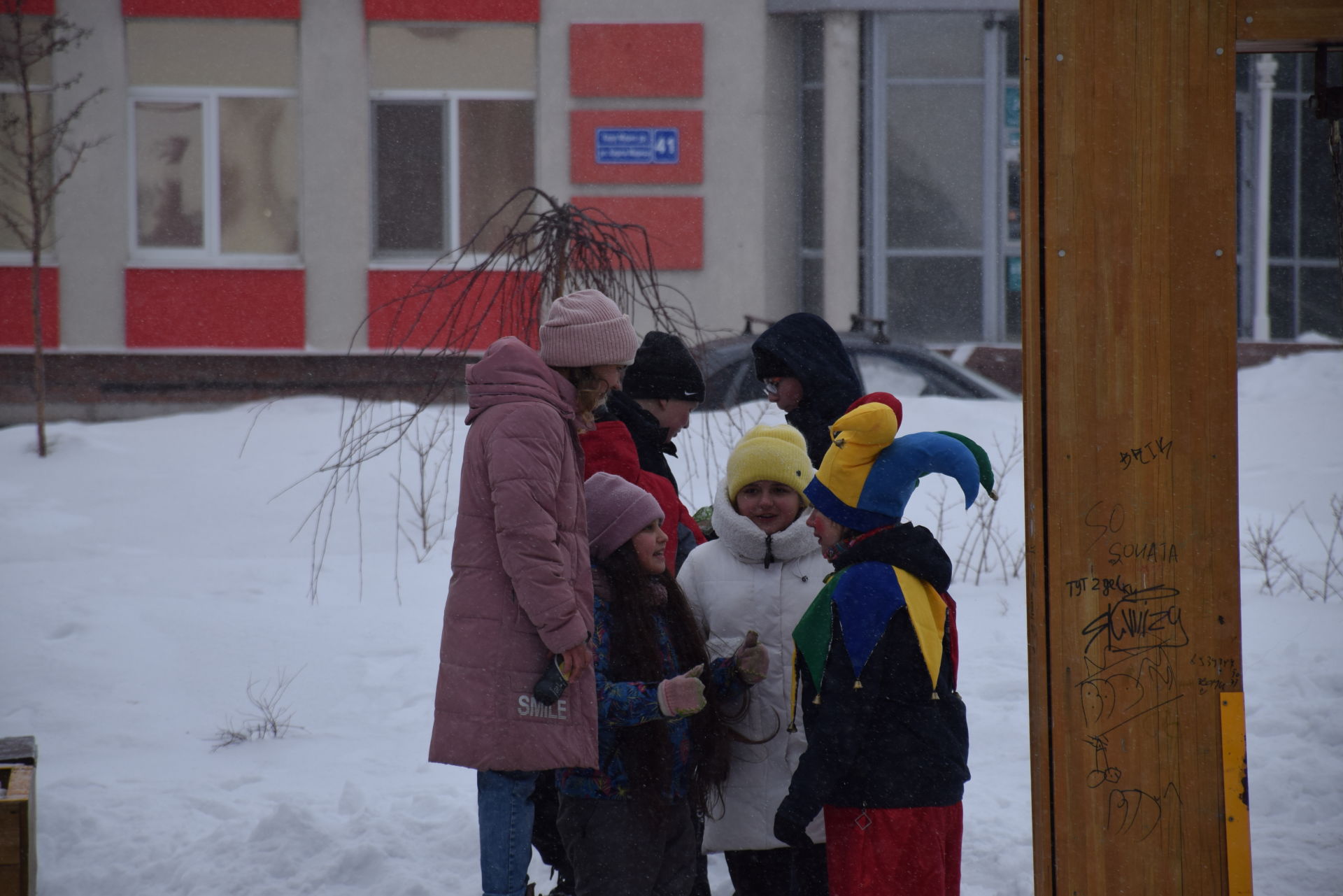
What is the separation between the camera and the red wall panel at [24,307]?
39.6ft

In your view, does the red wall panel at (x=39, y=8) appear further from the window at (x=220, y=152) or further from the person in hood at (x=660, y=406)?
the person in hood at (x=660, y=406)

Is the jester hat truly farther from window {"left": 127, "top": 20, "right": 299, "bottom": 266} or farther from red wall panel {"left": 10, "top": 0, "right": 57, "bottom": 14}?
red wall panel {"left": 10, "top": 0, "right": 57, "bottom": 14}

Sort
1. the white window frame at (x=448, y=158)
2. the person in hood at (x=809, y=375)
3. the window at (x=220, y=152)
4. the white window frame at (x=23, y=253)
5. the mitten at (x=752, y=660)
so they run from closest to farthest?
the mitten at (x=752, y=660)
the person in hood at (x=809, y=375)
the white window frame at (x=23, y=253)
the window at (x=220, y=152)
the white window frame at (x=448, y=158)

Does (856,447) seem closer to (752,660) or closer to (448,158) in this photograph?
(752,660)

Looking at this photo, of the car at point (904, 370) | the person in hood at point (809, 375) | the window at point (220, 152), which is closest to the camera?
the person in hood at point (809, 375)

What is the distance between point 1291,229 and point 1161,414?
14227 millimetres

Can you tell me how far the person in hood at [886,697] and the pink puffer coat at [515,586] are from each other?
0.55m

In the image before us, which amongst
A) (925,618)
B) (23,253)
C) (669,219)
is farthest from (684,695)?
(23,253)

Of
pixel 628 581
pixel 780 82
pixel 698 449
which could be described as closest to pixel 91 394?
pixel 698 449

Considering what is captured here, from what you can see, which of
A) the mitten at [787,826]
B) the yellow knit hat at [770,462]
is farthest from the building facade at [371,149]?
the mitten at [787,826]

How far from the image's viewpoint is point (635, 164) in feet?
40.9

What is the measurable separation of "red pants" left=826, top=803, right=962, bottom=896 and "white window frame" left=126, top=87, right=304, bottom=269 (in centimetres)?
1092

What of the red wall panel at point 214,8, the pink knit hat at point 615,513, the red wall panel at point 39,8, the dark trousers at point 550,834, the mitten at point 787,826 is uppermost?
the red wall panel at point 214,8

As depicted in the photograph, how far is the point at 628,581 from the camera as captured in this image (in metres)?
3.11
